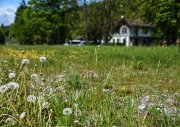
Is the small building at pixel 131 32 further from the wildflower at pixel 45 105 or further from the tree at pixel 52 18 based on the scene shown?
the wildflower at pixel 45 105

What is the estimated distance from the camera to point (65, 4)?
102812 mm

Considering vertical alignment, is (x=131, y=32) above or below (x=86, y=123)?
below

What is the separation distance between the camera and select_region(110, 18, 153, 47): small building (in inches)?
5049

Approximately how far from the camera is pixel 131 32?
132750 millimetres

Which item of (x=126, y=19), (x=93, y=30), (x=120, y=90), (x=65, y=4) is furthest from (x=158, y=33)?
(x=120, y=90)

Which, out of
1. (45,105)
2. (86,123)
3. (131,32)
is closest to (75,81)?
(45,105)

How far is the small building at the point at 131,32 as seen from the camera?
128 m

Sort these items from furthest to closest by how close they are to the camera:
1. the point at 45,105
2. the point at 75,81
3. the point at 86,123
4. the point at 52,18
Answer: the point at 52,18
the point at 75,81
the point at 45,105
the point at 86,123

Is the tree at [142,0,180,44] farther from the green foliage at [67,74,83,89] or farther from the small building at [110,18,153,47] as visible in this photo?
the green foliage at [67,74,83,89]

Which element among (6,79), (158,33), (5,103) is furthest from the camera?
(158,33)

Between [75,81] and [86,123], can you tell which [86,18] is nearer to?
[75,81]

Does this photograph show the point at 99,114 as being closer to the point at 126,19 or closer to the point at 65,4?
the point at 65,4

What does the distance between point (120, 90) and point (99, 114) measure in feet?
8.71

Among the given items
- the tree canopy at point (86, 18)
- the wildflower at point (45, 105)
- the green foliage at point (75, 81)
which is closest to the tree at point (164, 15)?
the tree canopy at point (86, 18)
